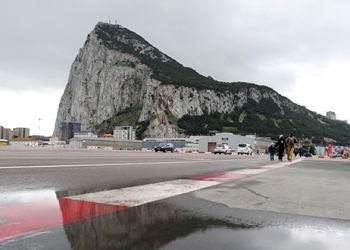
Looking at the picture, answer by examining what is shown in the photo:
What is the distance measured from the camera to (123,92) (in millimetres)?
181000

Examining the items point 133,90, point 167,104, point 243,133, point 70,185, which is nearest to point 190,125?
point 167,104

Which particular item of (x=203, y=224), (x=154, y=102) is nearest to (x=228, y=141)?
(x=154, y=102)

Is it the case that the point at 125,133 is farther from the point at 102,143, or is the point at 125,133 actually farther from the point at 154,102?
the point at 102,143

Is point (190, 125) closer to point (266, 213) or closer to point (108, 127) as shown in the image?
point (108, 127)

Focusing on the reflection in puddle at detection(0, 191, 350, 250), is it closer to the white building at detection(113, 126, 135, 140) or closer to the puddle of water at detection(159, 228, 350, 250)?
the puddle of water at detection(159, 228, 350, 250)

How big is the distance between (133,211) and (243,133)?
158608 millimetres

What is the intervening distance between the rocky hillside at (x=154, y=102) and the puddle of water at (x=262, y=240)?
14586 cm

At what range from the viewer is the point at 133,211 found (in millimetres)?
3812

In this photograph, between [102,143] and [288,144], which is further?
[102,143]

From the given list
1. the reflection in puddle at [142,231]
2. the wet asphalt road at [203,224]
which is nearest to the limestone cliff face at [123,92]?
the wet asphalt road at [203,224]

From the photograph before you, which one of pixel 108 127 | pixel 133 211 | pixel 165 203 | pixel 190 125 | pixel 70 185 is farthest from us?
pixel 108 127

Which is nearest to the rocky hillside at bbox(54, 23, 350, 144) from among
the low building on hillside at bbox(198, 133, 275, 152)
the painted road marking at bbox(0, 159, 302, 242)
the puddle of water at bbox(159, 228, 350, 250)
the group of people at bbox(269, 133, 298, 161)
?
the low building on hillside at bbox(198, 133, 275, 152)

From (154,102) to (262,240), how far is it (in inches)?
6165

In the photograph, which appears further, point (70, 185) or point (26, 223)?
point (70, 185)
